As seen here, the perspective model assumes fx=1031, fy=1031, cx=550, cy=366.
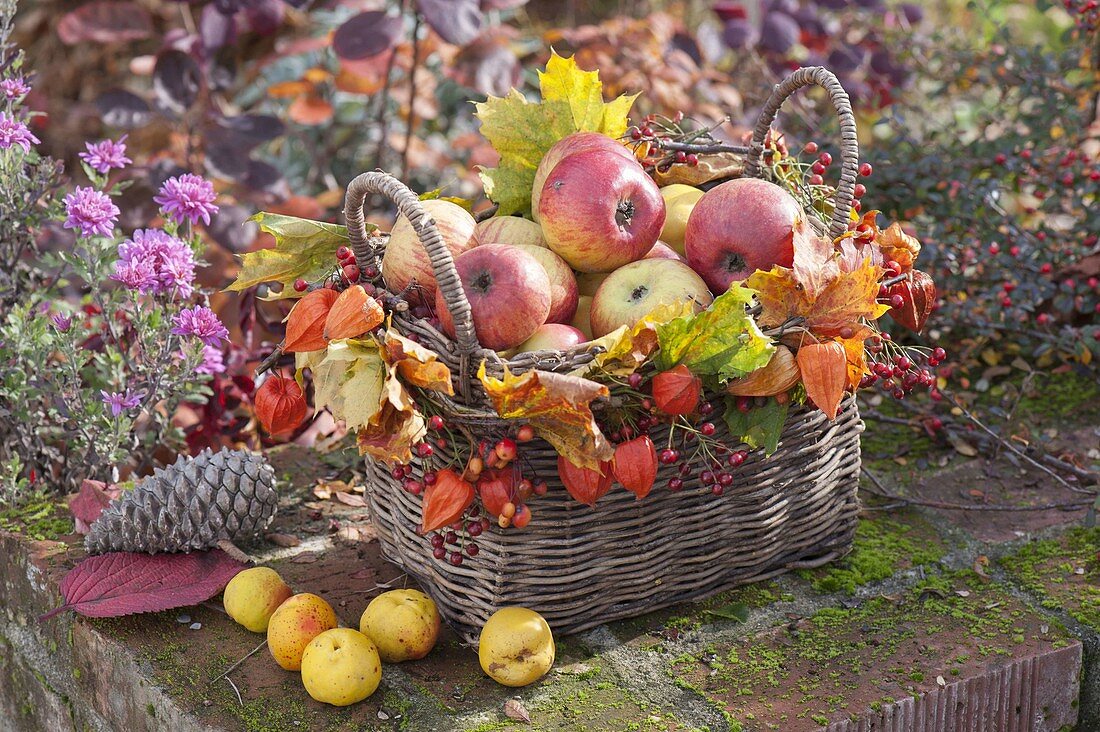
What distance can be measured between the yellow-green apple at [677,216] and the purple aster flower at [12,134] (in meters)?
1.15

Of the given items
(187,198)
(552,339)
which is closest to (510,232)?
(552,339)

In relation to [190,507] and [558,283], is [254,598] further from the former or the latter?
[558,283]

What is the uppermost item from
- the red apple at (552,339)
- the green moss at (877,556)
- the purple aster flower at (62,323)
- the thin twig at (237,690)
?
the red apple at (552,339)

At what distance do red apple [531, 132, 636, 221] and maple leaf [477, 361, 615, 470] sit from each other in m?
0.47

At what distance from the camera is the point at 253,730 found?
144 centimetres

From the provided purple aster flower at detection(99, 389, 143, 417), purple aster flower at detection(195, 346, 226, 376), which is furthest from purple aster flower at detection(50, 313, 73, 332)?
purple aster flower at detection(195, 346, 226, 376)

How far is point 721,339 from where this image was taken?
4.71 feet

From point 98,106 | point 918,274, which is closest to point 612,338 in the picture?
point 918,274

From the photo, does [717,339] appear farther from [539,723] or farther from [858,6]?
[858,6]

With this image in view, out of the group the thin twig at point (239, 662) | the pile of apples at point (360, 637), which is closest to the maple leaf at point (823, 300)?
the pile of apples at point (360, 637)

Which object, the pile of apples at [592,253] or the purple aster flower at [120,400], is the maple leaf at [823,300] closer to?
the pile of apples at [592,253]

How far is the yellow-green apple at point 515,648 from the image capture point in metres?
1.48

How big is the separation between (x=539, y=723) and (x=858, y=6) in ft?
10.2

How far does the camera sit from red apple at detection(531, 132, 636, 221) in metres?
1.69
